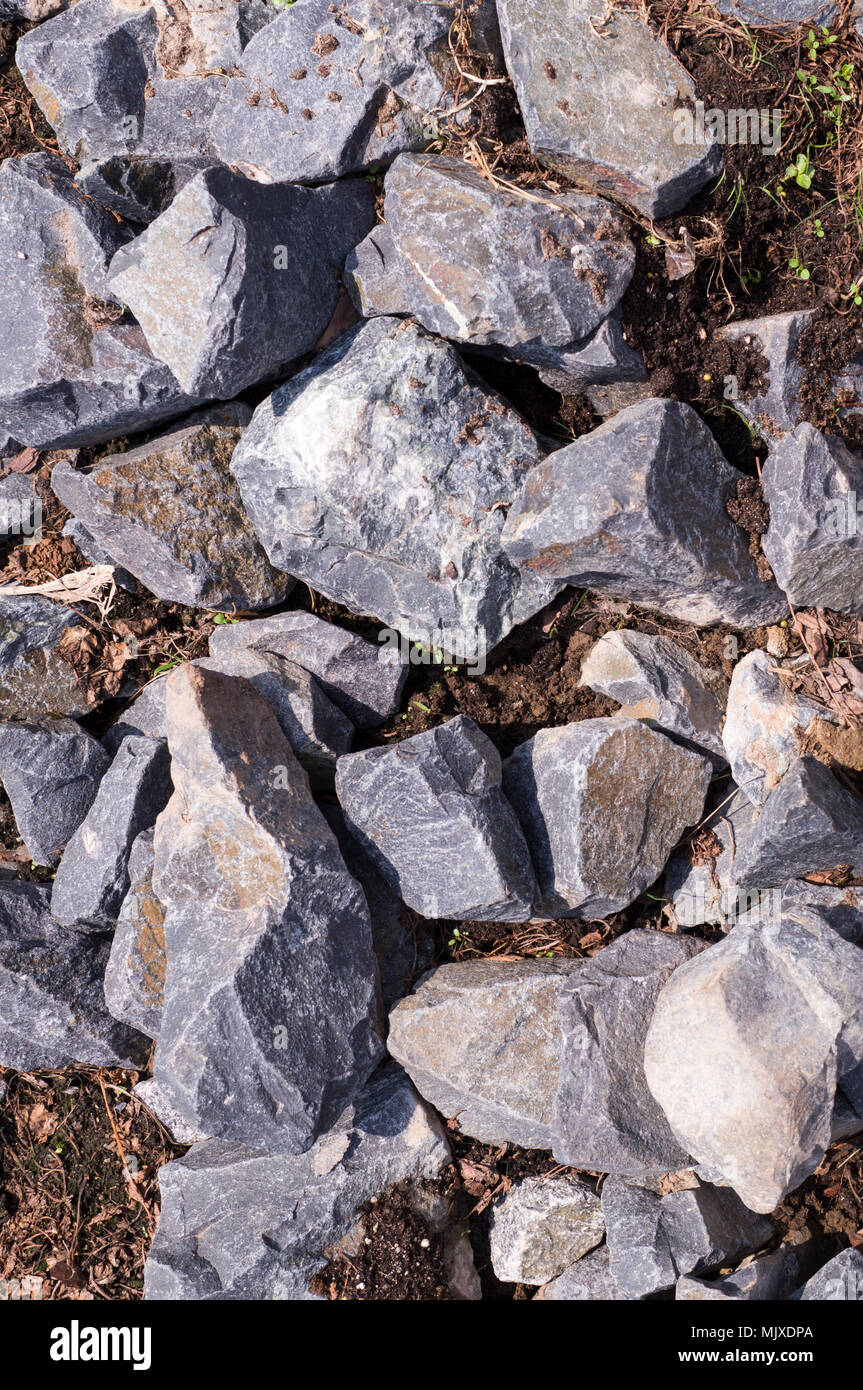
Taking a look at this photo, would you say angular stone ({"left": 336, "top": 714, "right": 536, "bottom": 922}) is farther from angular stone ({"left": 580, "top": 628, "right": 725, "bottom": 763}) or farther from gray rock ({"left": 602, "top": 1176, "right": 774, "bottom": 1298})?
gray rock ({"left": 602, "top": 1176, "right": 774, "bottom": 1298})

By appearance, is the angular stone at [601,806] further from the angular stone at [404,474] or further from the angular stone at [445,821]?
the angular stone at [404,474]

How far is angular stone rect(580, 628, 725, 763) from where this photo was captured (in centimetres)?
377

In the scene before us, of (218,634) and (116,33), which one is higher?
(116,33)

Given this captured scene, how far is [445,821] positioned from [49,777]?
169cm

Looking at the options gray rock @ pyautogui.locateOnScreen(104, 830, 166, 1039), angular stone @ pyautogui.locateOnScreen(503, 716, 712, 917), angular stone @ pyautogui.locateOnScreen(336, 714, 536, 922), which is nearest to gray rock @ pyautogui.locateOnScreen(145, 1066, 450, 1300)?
gray rock @ pyautogui.locateOnScreen(104, 830, 166, 1039)

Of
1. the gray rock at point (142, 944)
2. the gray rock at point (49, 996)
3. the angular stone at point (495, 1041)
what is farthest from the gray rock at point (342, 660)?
the gray rock at point (49, 996)

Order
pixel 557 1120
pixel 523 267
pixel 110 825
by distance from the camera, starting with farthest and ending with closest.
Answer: pixel 110 825, pixel 557 1120, pixel 523 267

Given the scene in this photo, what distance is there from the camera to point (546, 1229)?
3889 mm

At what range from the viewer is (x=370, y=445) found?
365cm

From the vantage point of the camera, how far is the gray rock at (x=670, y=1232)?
11.6 feet
